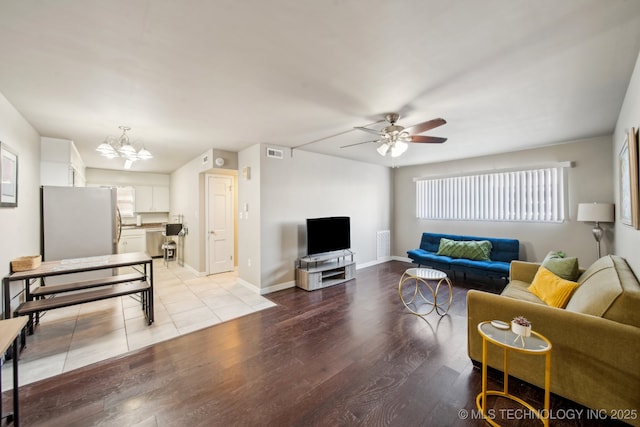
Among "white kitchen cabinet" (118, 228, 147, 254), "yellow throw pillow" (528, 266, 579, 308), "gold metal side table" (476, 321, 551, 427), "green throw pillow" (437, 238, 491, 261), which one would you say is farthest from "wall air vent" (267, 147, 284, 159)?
"white kitchen cabinet" (118, 228, 147, 254)

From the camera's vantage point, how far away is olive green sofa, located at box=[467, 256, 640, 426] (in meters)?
1.56

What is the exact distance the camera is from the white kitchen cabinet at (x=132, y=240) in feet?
22.6

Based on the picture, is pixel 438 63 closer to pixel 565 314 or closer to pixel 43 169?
pixel 565 314

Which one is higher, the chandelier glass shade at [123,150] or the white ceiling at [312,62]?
the white ceiling at [312,62]

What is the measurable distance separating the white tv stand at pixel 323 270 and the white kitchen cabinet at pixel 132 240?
5264 mm

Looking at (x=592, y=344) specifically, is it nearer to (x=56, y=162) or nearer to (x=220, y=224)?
(x=220, y=224)

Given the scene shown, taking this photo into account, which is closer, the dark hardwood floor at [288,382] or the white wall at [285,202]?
the dark hardwood floor at [288,382]

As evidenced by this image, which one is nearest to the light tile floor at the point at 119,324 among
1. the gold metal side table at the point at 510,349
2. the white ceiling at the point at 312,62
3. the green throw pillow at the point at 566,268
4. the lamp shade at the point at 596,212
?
the white ceiling at the point at 312,62

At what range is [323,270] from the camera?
4.50m

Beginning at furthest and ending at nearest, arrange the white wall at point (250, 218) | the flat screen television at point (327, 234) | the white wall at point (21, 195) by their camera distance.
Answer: the flat screen television at point (327, 234) < the white wall at point (250, 218) < the white wall at point (21, 195)

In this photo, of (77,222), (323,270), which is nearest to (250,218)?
(323,270)

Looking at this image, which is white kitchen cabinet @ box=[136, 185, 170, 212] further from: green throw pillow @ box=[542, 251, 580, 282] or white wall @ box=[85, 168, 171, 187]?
green throw pillow @ box=[542, 251, 580, 282]

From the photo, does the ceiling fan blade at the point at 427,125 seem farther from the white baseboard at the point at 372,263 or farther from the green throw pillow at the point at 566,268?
the white baseboard at the point at 372,263

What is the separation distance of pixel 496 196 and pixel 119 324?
261 inches
